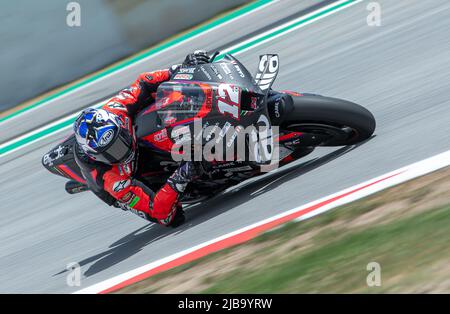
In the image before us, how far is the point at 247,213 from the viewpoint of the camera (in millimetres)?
5984

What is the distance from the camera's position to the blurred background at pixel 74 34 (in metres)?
10.6

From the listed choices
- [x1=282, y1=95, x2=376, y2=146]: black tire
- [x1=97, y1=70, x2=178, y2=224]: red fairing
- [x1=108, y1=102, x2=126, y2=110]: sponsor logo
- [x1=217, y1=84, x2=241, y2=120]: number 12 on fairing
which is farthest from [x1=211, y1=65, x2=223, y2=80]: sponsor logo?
[x1=108, y1=102, x2=126, y2=110]: sponsor logo

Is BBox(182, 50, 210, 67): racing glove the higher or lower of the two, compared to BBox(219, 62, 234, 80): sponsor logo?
higher

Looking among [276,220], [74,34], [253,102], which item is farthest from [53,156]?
[74,34]

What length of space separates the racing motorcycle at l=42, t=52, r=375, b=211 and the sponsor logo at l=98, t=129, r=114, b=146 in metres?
0.36

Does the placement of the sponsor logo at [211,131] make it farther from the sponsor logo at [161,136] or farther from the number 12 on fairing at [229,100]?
the sponsor logo at [161,136]

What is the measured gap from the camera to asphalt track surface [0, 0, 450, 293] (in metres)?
5.96

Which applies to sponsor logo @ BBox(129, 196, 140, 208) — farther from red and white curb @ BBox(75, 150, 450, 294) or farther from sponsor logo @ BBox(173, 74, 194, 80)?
sponsor logo @ BBox(173, 74, 194, 80)

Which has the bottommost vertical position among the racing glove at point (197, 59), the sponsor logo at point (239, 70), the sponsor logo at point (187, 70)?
the sponsor logo at point (239, 70)

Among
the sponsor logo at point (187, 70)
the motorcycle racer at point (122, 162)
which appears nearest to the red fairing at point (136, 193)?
the motorcycle racer at point (122, 162)

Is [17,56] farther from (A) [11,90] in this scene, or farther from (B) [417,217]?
(B) [417,217]

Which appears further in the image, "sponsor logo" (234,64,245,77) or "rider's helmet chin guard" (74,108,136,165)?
"rider's helmet chin guard" (74,108,136,165)

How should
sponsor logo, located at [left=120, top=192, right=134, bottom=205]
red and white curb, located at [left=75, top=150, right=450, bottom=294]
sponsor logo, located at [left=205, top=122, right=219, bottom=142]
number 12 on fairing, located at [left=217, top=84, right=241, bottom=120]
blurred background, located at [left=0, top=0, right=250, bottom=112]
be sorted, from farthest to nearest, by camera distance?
blurred background, located at [left=0, top=0, right=250, bottom=112], sponsor logo, located at [left=120, top=192, right=134, bottom=205], sponsor logo, located at [left=205, top=122, right=219, bottom=142], number 12 on fairing, located at [left=217, top=84, right=241, bottom=120], red and white curb, located at [left=75, top=150, right=450, bottom=294]
